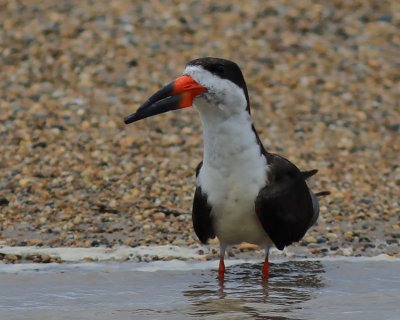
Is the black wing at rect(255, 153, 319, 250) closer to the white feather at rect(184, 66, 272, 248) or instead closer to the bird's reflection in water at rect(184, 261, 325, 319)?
the white feather at rect(184, 66, 272, 248)

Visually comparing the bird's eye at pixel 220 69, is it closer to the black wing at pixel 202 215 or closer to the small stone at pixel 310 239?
the black wing at pixel 202 215

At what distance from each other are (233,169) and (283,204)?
17.4 inches

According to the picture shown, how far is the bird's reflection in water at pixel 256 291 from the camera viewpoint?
5.72 m

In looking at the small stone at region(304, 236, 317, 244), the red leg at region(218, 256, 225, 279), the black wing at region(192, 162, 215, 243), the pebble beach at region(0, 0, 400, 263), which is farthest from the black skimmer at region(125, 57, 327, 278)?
the small stone at region(304, 236, 317, 244)

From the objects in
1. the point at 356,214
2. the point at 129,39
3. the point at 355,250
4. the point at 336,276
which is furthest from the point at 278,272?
the point at 129,39

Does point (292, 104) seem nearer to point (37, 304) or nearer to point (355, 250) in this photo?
point (355, 250)

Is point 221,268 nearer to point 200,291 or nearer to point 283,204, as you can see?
point 200,291

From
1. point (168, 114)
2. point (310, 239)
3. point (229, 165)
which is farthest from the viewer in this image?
point (168, 114)

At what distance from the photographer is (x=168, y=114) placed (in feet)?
35.3

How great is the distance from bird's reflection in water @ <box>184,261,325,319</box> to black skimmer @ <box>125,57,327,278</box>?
34cm

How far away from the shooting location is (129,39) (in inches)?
490

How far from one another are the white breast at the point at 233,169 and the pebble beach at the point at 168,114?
4.27 ft

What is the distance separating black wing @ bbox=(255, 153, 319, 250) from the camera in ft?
20.0

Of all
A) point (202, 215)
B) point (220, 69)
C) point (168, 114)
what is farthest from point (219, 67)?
point (168, 114)
